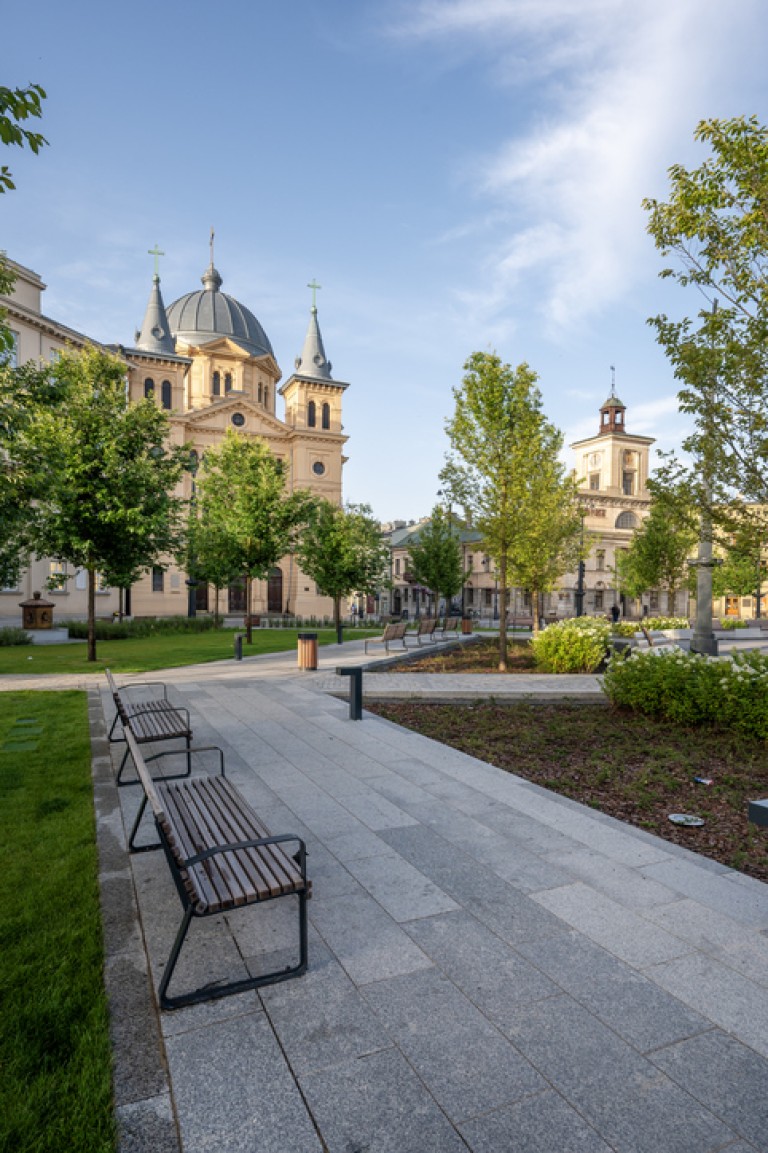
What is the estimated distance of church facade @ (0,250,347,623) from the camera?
47156 millimetres

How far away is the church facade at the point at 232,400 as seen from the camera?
47156 millimetres

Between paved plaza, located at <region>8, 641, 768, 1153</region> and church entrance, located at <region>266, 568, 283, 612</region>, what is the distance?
46.6 metres

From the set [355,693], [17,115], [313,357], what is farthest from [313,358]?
[17,115]

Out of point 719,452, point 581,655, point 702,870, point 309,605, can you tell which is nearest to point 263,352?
Result: point 309,605

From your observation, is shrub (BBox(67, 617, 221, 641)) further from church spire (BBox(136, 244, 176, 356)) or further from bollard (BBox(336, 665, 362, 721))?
church spire (BBox(136, 244, 176, 356))

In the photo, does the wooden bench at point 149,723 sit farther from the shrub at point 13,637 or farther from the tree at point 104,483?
the shrub at point 13,637

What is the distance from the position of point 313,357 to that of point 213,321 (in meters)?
10.1

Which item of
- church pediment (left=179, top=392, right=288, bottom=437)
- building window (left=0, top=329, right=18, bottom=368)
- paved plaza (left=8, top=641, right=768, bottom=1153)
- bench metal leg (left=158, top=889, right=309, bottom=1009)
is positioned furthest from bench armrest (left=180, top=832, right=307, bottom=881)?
church pediment (left=179, top=392, right=288, bottom=437)

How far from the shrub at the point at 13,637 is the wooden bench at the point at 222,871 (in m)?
20.4

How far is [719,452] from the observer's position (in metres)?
8.98

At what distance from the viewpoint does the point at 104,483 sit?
643 inches

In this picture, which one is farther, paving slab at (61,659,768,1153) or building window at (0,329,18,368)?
building window at (0,329,18,368)

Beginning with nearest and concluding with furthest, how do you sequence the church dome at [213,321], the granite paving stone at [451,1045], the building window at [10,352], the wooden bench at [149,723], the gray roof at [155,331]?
the granite paving stone at [451,1045] < the building window at [10,352] < the wooden bench at [149,723] < the gray roof at [155,331] < the church dome at [213,321]

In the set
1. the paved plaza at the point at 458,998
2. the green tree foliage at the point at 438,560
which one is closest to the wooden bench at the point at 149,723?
the paved plaza at the point at 458,998
